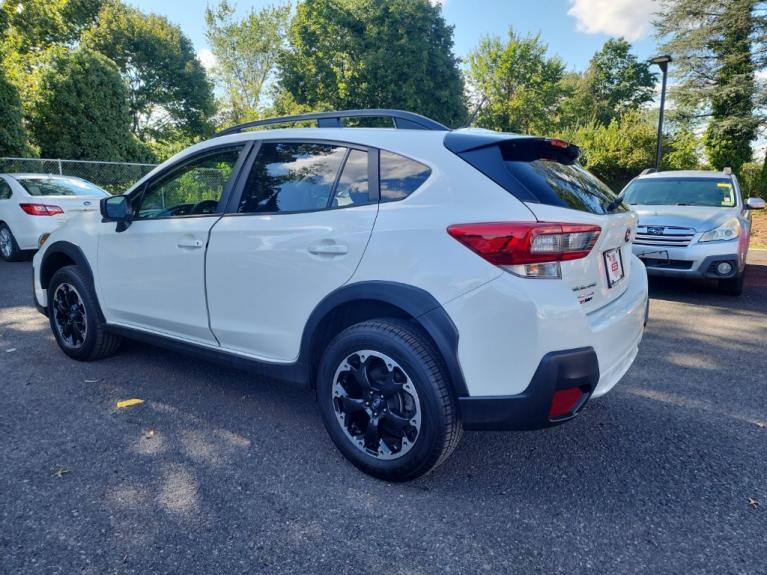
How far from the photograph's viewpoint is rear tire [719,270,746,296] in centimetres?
643

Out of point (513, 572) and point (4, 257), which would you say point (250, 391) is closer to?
point (513, 572)

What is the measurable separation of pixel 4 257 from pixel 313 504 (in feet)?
31.5

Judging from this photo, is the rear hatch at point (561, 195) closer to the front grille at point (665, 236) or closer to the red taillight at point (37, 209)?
the front grille at point (665, 236)

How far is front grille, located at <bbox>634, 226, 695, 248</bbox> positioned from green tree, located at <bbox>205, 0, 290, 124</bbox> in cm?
3744

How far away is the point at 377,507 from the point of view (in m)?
2.25

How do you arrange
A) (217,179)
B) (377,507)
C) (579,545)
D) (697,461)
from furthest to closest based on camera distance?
(217,179) < (697,461) < (377,507) < (579,545)

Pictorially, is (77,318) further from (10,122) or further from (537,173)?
(10,122)

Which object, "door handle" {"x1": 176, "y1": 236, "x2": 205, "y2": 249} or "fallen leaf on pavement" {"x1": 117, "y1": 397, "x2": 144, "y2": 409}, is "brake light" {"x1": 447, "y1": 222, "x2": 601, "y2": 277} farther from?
"fallen leaf on pavement" {"x1": 117, "y1": 397, "x2": 144, "y2": 409}

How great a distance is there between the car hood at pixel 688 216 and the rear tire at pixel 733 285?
2.46ft

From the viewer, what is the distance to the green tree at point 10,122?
14.0m

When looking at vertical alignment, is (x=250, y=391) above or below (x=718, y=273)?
below

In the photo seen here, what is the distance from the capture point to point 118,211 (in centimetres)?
350

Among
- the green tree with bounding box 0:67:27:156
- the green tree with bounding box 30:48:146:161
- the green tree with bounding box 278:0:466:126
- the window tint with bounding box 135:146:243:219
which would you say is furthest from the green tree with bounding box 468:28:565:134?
the window tint with bounding box 135:146:243:219

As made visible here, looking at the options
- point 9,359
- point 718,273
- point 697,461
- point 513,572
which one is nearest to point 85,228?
point 9,359
